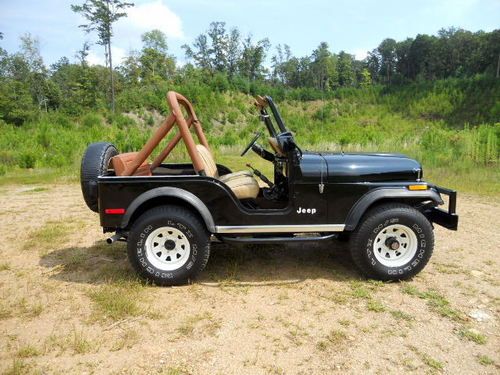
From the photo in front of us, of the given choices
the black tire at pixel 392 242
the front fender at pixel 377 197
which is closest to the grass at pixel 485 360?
the black tire at pixel 392 242

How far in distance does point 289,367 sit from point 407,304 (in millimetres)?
1537

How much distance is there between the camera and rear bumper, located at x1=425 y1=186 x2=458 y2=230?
4.42 meters

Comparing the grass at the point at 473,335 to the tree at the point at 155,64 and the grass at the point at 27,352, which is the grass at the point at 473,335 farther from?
the tree at the point at 155,64

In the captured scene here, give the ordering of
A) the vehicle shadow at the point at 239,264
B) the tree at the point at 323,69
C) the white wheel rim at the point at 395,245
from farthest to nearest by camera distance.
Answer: the tree at the point at 323,69 → the vehicle shadow at the point at 239,264 → the white wheel rim at the point at 395,245

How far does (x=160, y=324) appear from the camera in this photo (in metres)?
3.56

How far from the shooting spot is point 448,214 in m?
4.49

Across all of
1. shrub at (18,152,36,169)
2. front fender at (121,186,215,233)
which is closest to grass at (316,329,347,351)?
front fender at (121,186,215,233)

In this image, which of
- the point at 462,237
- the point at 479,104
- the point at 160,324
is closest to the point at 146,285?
the point at 160,324

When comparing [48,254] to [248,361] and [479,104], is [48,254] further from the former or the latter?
[479,104]

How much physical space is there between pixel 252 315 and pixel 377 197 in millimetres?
1725

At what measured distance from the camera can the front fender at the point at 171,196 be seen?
4.15m

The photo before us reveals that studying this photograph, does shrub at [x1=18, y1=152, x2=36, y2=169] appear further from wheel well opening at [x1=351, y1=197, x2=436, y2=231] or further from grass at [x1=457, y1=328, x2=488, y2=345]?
grass at [x1=457, y1=328, x2=488, y2=345]

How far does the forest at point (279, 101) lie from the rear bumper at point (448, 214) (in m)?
5.76

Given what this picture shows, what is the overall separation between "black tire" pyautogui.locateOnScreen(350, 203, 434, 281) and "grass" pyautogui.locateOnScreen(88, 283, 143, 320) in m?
2.23
